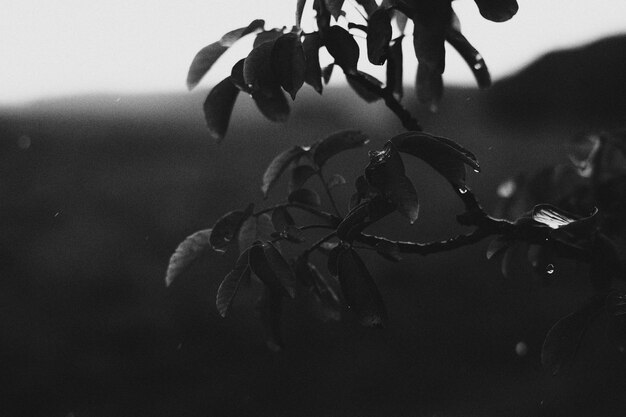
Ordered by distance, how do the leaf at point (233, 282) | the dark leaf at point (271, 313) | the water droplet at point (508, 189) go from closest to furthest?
A: the leaf at point (233, 282) < the dark leaf at point (271, 313) < the water droplet at point (508, 189)

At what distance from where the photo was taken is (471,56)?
69 cm

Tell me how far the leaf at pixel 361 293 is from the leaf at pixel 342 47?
0.19 metres

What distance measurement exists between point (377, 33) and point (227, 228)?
9.9 inches

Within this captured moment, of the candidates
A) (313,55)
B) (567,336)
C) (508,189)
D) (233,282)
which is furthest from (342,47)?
(508,189)

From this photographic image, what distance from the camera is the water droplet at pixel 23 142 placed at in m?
1.87

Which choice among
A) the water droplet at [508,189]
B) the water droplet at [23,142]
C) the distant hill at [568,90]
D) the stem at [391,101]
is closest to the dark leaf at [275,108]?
the stem at [391,101]

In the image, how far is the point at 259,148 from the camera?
2188 mm

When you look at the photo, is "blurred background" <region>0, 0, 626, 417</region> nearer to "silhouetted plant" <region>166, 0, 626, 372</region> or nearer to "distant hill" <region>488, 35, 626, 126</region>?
"distant hill" <region>488, 35, 626, 126</region>

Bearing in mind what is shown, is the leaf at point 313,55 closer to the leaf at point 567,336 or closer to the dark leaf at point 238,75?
the dark leaf at point 238,75

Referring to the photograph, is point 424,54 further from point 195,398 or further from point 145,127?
point 145,127

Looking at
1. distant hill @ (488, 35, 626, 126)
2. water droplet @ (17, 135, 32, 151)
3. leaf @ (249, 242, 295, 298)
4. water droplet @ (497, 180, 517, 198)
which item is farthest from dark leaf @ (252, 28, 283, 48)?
distant hill @ (488, 35, 626, 126)

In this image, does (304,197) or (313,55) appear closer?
(313,55)

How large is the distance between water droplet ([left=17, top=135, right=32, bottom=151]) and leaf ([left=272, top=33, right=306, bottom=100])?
160cm

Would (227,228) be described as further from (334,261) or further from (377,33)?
(377,33)
